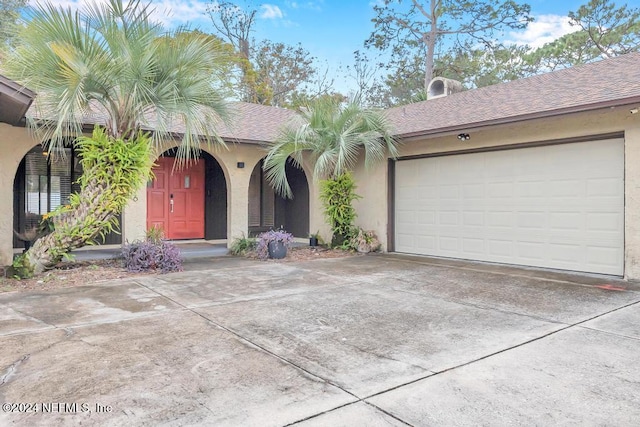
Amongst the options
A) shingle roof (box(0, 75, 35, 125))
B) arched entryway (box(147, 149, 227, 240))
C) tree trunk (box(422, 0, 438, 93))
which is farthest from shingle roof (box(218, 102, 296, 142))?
tree trunk (box(422, 0, 438, 93))

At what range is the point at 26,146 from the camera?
7.88 meters

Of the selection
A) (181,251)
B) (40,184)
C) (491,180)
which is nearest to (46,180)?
(40,184)

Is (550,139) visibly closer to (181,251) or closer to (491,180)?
(491,180)

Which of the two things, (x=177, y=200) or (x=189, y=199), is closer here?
(x=177, y=200)

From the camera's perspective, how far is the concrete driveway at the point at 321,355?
2668 millimetres

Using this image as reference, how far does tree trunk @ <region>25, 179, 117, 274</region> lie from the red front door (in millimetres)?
4272

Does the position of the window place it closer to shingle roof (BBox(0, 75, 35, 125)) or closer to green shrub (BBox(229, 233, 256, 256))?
shingle roof (BBox(0, 75, 35, 125))

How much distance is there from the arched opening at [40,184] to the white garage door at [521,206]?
24.9ft

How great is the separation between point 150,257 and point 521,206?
6776 millimetres

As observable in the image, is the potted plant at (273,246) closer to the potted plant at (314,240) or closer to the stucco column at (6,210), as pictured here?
the potted plant at (314,240)

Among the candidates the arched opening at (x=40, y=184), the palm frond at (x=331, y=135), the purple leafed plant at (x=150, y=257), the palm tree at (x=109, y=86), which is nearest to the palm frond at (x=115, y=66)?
the palm tree at (x=109, y=86)

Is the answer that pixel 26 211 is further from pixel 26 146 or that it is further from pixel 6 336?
pixel 6 336

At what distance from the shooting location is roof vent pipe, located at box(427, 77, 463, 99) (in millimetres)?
14039

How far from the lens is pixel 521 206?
827cm
